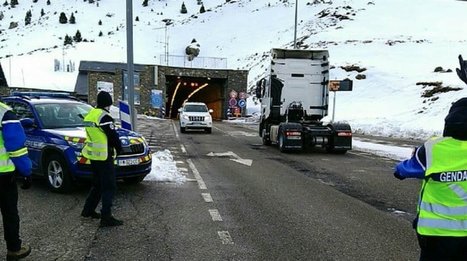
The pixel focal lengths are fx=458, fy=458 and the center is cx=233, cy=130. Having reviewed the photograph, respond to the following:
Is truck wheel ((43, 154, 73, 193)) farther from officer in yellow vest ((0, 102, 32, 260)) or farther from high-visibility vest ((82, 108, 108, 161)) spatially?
officer in yellow vest ((0, 102, 32, 260))

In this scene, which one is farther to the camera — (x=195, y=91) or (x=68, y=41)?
(x=68, y=41)

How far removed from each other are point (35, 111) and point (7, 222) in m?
4.28

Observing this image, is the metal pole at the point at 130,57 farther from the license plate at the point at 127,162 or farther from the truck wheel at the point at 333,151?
the truck wheel at the point at 333,151

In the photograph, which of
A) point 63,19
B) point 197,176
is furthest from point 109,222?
point 63,19

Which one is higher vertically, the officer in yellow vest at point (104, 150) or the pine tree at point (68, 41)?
the pine tree at point (68, 41)

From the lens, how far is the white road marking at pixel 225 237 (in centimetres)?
546

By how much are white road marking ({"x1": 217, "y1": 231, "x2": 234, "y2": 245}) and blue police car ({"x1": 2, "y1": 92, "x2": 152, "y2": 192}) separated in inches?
109

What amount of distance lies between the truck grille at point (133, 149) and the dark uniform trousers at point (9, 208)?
323cm

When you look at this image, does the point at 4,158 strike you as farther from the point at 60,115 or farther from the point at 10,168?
the point at 60,115

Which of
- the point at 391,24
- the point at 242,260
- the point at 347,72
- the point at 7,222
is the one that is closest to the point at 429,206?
the point at 242,260

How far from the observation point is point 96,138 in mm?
6125

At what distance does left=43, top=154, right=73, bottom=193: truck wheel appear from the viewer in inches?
303

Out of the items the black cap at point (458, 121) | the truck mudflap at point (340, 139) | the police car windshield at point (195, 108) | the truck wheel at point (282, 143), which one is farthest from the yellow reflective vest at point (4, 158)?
the police car windshield at point (195, 108)

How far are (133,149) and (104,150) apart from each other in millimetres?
2002
